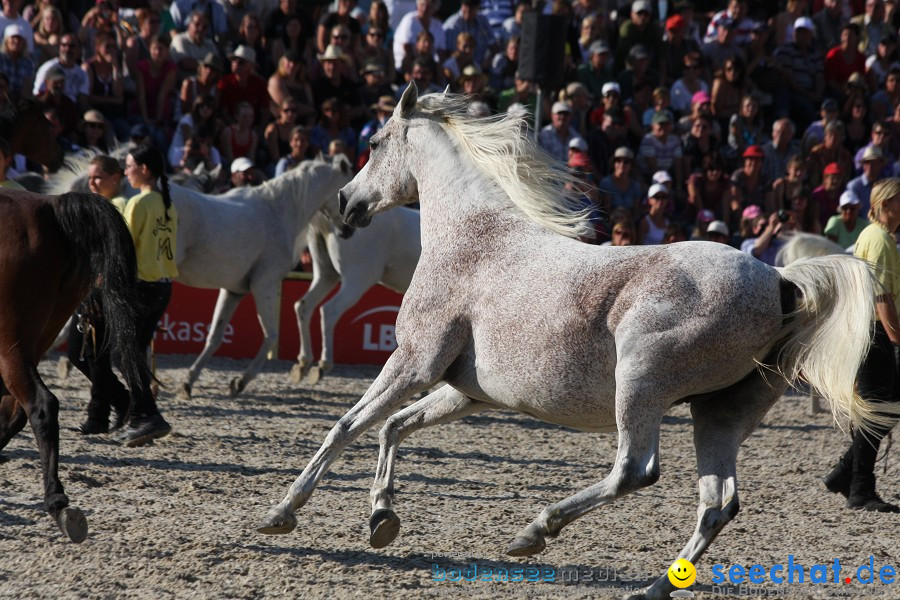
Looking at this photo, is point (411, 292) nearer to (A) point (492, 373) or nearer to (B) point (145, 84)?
(A) point (492, 373)

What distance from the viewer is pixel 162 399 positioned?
9.30 m

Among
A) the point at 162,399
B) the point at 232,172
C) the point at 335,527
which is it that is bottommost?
the point at 162,399

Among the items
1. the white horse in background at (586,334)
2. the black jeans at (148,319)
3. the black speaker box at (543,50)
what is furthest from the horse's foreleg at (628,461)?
the black speaker box at (543,50)

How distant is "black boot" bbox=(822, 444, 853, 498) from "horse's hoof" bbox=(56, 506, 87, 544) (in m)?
4.06

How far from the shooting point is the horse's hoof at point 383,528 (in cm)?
467

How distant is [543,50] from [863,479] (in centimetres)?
677

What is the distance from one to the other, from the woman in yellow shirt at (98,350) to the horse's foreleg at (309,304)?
2978mm

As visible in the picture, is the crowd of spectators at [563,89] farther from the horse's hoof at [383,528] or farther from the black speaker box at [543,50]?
the horse's hoof at [383,528]

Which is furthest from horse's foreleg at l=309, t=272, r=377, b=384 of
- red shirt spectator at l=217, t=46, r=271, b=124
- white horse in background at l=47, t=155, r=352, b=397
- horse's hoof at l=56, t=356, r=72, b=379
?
red shirt spectator at l=217, t=46, r=271, b=124

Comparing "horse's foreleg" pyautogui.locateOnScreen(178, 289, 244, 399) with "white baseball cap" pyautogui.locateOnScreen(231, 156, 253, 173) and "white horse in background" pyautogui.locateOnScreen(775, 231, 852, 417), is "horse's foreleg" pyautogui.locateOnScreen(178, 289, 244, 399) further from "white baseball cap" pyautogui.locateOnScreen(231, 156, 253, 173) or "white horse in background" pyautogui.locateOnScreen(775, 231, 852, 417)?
"white horse in background" pyautogui.locateOnScreen(775, 231, 852, 417)

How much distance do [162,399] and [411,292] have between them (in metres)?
4.89

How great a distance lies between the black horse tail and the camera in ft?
17.0

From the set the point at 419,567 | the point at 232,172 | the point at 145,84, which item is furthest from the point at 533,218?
the point at 145,84

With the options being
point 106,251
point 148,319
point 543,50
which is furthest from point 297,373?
point 106,251
